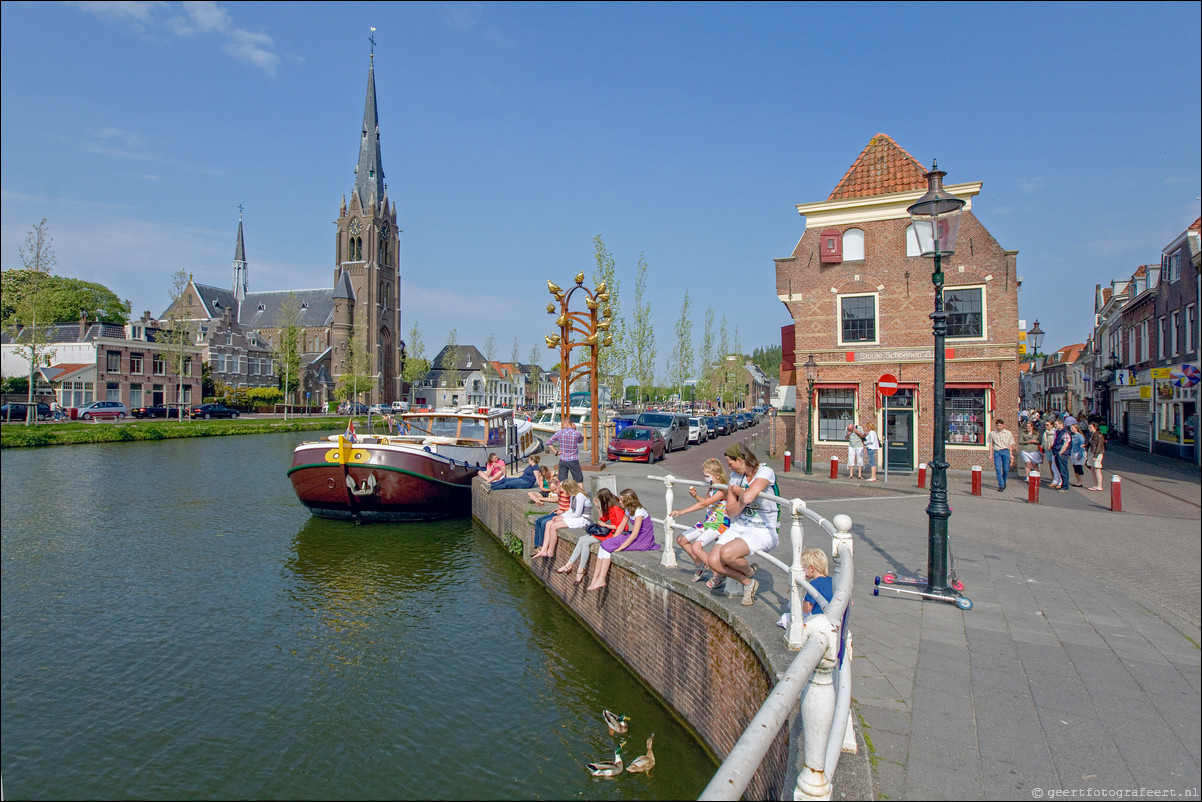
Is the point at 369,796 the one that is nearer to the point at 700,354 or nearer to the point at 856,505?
the point at 856,505

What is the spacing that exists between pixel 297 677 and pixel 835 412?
58.3 feet

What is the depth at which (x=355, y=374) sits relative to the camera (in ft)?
242

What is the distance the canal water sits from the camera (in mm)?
5895

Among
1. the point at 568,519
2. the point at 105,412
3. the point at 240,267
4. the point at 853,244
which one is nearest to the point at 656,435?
the point at 853,244

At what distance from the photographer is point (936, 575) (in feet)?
22.0

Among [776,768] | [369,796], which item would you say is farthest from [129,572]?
[776,768]

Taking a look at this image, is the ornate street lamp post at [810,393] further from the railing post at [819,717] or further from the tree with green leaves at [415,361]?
the tree with green leaves at [415,361]

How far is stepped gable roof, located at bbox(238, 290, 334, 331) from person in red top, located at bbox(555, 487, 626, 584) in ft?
290

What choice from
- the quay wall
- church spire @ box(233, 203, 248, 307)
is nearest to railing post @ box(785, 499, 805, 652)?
the quay wall

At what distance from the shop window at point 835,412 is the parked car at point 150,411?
155 feet

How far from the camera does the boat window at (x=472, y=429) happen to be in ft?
63.5

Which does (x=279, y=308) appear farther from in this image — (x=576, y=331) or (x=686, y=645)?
(x=686, y=645)

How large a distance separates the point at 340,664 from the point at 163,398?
57.8 meters

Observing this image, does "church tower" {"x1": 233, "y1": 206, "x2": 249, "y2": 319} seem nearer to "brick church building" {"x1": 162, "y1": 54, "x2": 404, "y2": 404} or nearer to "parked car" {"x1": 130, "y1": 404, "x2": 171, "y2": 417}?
"brick church building" {"x1": 162, "y1": 54, "x2": 404, "y2": 404}
